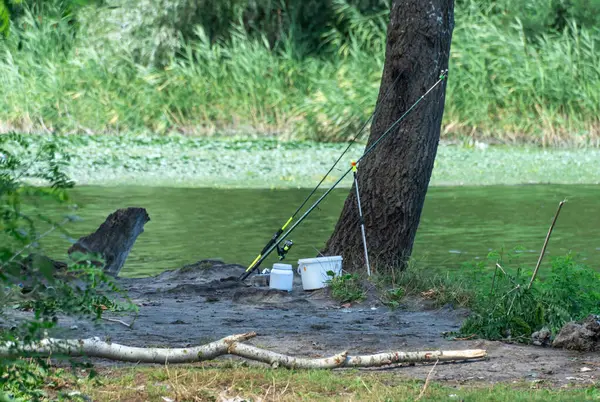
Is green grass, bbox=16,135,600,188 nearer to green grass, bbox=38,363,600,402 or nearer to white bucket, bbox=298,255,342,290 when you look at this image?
white bucket, bbox=298,255,342,290

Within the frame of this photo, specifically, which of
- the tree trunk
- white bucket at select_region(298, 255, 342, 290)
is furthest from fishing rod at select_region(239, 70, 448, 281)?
white bucket at select_region(298, 255, 342, 290)

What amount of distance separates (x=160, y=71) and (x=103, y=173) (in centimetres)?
636

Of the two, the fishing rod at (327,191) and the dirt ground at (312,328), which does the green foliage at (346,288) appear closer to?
the dirt ground at (312,328)

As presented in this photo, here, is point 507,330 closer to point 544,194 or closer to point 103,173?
point 544,194

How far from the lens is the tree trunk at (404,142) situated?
9102 millimetres

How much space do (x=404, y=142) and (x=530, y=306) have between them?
2.40 meters

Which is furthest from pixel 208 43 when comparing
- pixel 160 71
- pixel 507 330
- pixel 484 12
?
pixel 507 330

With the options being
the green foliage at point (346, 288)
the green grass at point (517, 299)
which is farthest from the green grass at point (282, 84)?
the green grass at point (517, 299)

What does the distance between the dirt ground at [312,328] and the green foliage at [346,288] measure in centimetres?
8

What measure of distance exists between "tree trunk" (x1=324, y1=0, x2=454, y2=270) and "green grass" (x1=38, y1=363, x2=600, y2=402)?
10.9ft

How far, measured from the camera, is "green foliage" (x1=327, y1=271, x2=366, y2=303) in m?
8.46

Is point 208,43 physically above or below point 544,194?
above

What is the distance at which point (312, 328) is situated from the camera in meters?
7.37

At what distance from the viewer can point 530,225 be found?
1348 centimetres
